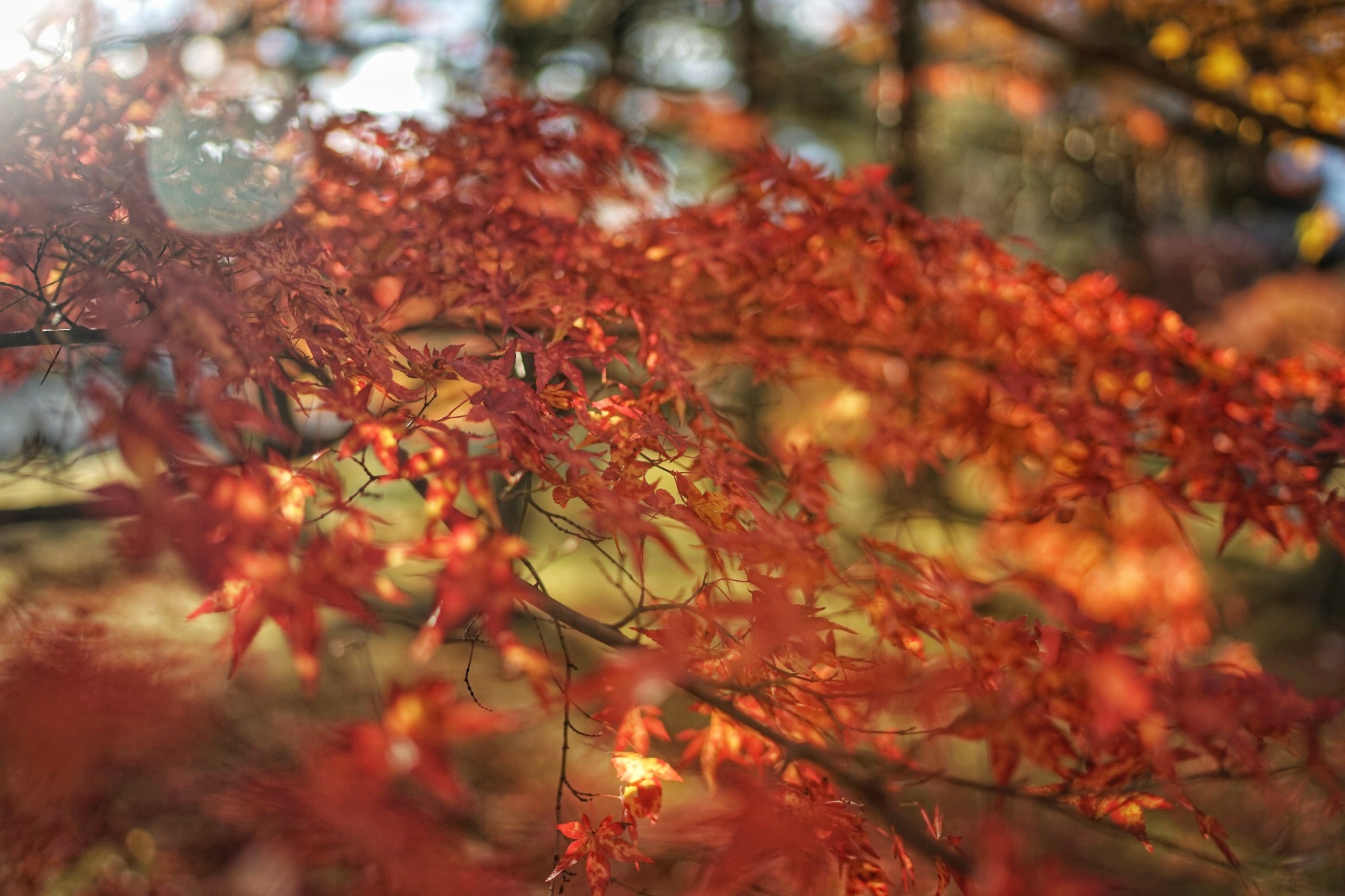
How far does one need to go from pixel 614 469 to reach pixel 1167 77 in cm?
291

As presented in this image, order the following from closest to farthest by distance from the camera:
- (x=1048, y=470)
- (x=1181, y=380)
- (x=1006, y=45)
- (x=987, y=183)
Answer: (x=1181, y=380), (x=1048, y=470), (x=1006, y=45), (x=987, y=183)

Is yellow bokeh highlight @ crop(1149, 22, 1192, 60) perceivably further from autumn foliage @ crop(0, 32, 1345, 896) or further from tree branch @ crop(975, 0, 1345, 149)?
autumn foliage @ crop(0, 32, 1345, 896)

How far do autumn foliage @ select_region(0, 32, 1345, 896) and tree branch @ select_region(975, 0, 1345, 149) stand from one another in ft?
3.73

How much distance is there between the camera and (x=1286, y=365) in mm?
2082

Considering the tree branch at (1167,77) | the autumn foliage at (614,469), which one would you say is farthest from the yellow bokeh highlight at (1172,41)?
the autumn foliage at (614,469)

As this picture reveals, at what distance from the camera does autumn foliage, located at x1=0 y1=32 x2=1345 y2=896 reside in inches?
40.0

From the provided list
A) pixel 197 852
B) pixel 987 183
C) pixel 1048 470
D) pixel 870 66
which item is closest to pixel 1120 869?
pixel 1048 470

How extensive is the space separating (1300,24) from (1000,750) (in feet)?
13.5

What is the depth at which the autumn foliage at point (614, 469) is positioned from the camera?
1.02 meters

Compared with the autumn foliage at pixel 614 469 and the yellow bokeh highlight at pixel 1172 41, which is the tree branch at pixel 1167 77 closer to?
the yellow bokeh highlight at pixel 1172 41

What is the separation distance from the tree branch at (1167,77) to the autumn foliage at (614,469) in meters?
1.14

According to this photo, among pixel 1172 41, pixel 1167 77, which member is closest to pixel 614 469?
pixel 1167 77

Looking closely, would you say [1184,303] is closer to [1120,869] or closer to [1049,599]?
[1120,869]

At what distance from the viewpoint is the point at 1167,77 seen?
2.86 meters
